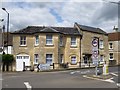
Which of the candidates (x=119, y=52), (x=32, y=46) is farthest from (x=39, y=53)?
(x=119, y=52)

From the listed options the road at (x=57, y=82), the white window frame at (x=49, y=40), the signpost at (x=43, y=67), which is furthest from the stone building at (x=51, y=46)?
the road at (x=57, y=82)

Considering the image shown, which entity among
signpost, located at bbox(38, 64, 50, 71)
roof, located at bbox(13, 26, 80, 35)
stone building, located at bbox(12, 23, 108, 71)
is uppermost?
roof, located at bbox(13, 26, 80, 35)

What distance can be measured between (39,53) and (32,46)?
2095 mm

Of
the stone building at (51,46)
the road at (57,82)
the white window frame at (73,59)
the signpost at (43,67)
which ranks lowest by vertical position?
the road at (57,82)

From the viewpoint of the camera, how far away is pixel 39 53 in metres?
41.4

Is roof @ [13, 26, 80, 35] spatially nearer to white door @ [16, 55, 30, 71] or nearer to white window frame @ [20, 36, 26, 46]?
white window frame @ [20, 36, 26, 46]

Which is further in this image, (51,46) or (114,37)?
(114,37)

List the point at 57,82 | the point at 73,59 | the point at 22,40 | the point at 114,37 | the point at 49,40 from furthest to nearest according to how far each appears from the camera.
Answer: the point at 114,37, the point at 73,59, the point at 22,40, the point at 49,40, the point at 57,82

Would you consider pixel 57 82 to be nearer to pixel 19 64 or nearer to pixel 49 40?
pixel 49 40

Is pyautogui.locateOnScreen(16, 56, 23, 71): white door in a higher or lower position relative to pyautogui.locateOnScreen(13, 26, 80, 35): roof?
lower

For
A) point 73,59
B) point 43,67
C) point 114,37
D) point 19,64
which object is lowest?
point 43,67

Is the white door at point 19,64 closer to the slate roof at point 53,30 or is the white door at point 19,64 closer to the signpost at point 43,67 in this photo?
the slate roof at point 53,30

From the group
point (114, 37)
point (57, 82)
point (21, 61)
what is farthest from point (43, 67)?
point (114, 37)

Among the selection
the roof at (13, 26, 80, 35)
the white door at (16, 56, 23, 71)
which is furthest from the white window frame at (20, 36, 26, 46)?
the white door at (16, 56, 23, 71)
